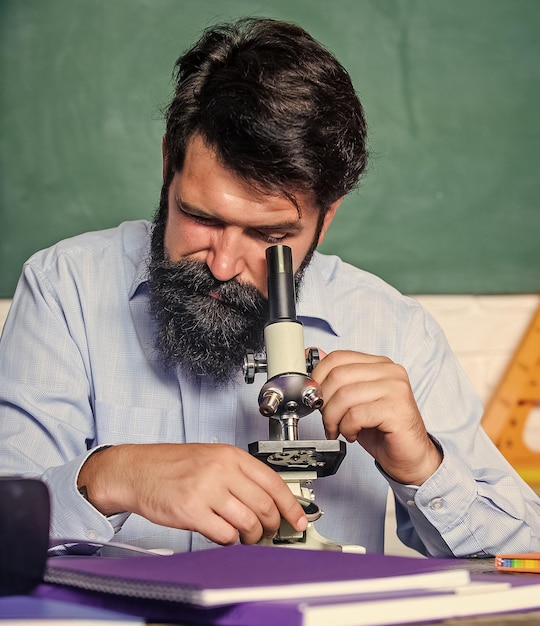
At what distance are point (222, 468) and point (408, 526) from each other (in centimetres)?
78

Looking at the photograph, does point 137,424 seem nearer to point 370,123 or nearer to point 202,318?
point 202,318

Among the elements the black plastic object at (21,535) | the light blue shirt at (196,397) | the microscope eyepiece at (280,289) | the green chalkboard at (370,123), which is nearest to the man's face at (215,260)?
the light blue shirt at (196,397)

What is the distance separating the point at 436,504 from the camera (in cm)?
139

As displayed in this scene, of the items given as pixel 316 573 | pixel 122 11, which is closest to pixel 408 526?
pixel 316 573

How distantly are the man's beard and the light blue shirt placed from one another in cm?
8

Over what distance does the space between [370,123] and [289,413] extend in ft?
4.61

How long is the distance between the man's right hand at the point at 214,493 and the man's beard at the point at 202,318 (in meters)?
0.45

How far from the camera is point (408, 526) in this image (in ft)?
5.51

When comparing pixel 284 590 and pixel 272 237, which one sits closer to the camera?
pixel 284 590

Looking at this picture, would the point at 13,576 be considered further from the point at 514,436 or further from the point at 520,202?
the point at 520,202

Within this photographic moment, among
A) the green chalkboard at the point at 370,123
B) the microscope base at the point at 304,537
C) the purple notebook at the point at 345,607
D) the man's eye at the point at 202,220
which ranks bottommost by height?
the purple notebook at the point at 345,607

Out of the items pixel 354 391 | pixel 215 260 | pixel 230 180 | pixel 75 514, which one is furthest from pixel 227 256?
pixel 75 514

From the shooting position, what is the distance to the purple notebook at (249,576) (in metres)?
0.63

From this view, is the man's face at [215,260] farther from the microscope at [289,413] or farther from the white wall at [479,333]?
the white wall at [479,333]
